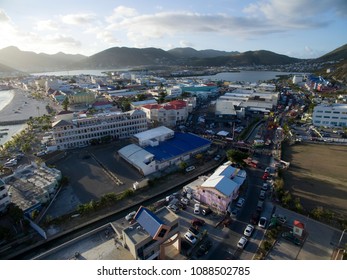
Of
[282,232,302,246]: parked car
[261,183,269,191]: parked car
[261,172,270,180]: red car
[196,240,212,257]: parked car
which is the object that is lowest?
[196,240,212,257]: parked car

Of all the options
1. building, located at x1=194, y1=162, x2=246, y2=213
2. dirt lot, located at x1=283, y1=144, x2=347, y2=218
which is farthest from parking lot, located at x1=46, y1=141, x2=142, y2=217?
dirt lot, located at x1=283, y1=144, x2=347, y2=218

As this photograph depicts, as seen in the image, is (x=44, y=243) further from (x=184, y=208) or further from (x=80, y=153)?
(x=80, y=153)

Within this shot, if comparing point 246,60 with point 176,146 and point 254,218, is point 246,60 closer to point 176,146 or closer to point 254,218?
point 176,146

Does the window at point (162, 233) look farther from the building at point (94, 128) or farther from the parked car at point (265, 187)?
the building at point (94, 128)

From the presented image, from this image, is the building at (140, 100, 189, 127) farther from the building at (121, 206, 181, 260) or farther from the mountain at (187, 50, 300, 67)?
the mountain at (187, 50, 300, 67)

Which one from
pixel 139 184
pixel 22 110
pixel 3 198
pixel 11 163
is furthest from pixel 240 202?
pixel 22 110

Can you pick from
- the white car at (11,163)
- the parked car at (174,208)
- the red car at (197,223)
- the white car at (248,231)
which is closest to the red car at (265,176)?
the white car at (248,231)
